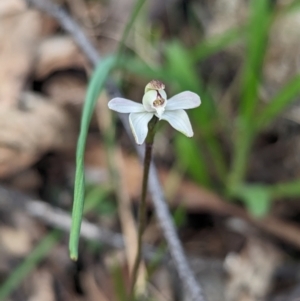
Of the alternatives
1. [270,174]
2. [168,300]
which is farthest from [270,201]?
[168,300]

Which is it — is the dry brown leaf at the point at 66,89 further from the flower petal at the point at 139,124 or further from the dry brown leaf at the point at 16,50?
the flower petal at the point at 139,124

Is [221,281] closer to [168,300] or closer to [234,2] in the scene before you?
[168,300]

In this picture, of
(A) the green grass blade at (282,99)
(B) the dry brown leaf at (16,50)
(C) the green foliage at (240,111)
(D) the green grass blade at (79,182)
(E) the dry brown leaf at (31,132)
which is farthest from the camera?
(B) the dry brown leaf at (16,50)

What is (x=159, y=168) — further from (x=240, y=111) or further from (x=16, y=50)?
(x=16, y=50)

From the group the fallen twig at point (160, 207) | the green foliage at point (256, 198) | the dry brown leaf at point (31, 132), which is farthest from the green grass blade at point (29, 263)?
the green foliage at point (256, 198)

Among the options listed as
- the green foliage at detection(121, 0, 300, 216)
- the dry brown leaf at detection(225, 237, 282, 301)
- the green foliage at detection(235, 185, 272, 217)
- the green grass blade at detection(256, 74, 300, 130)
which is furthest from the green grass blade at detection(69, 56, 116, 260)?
the dry brown leaf at detection(225, 237, 282, 301)

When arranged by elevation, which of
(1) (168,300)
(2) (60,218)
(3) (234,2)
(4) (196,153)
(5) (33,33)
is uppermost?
(3) (234,2)

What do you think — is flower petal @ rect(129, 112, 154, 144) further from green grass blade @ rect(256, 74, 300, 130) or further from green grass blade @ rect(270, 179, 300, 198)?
green grass blade @ rect(270, 179, 300, 198)
